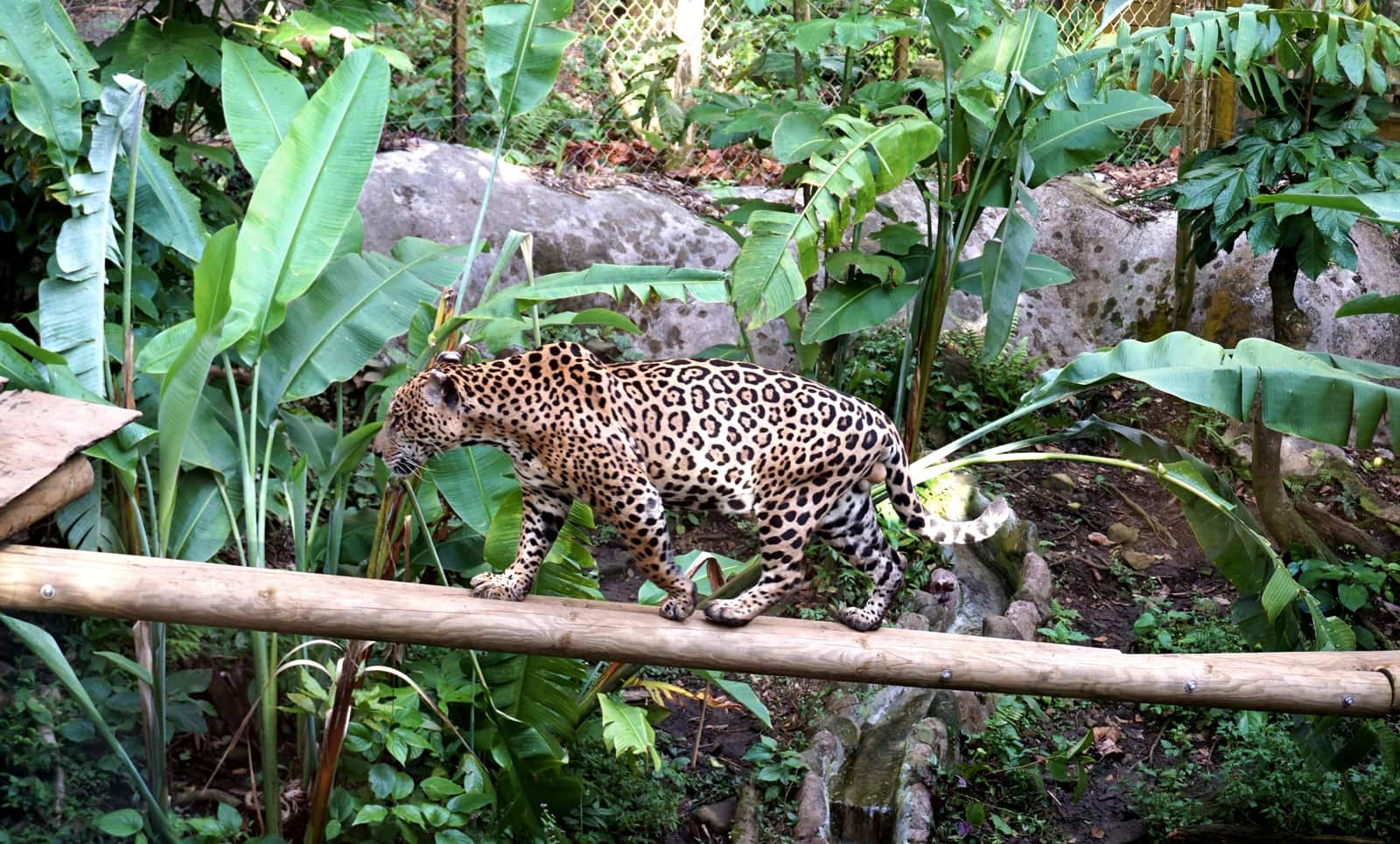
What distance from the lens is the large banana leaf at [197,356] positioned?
401cm

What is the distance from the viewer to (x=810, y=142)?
5.72 metres

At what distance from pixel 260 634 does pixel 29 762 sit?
46.5 inches

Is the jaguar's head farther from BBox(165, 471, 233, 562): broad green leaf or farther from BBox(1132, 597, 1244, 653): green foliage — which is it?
BBox(1132, 597, 1244, 653): green foliage

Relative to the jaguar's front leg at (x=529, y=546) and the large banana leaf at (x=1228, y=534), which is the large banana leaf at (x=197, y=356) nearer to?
the jaguar's front leg at (x=529, y=546)

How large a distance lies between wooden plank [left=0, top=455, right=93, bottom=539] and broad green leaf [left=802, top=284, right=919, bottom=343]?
3.59 meters

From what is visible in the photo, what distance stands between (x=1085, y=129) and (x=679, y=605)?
3.74 meters

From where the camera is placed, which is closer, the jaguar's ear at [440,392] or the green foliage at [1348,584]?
the jaguar's ear at [440,392]

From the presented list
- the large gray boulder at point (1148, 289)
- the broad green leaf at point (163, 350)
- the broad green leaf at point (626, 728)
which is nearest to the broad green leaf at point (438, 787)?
the broad green leaf at point (626, 728)

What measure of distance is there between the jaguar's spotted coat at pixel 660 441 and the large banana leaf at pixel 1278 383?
4.38 ft

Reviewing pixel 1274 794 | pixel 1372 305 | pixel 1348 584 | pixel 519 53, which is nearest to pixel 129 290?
pixel 519 53

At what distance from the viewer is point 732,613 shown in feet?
12.6

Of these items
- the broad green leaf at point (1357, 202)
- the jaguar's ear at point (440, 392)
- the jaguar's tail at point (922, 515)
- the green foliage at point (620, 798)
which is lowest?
the green foliage at point (620, 798)

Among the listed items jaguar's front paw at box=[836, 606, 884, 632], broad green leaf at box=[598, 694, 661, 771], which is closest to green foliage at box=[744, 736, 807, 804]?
broad green leaf at box=[598, 694, 661, 771]

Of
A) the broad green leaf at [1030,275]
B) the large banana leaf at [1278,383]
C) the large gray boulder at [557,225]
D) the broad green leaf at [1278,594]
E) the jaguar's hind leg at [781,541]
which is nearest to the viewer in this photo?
the jaguar's hind leg at [781,541]
